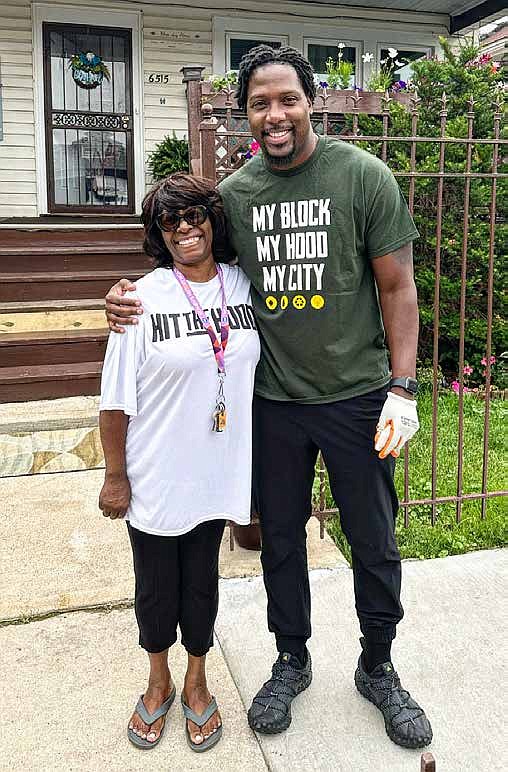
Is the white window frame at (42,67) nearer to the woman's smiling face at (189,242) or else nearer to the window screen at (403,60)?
the window screen at (403,60)

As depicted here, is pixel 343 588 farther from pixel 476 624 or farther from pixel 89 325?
pixel 89 325

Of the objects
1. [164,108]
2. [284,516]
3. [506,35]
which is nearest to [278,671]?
[284,516]

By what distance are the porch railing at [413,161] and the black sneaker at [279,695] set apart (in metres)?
1.22

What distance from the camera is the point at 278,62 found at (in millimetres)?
2109

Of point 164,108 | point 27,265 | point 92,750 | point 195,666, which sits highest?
point 164,108

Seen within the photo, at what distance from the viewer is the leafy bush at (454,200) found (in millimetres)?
6090

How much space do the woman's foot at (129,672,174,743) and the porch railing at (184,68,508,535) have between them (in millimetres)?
1445

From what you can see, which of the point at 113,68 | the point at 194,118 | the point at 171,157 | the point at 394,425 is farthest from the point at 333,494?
the point at 113,68

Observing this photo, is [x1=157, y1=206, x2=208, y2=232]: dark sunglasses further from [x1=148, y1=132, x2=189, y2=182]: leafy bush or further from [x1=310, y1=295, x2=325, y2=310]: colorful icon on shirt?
[x1=148, y1=132, x2=189, y2=182]: leafy bush

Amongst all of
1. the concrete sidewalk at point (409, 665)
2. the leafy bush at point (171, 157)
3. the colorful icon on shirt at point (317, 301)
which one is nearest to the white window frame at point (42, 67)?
the leafy bush at point (171, 157)

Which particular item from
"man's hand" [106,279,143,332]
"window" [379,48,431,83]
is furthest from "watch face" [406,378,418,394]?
"window" [379,48,431,83]

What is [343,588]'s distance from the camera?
3.23 m

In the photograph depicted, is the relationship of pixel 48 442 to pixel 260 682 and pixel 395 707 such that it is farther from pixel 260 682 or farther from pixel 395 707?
pixel 395 707

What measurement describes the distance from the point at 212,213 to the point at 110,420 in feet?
2.12
